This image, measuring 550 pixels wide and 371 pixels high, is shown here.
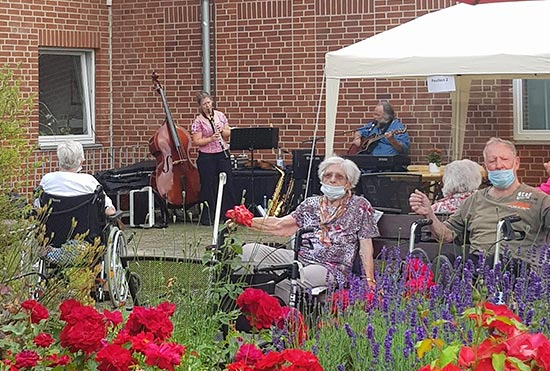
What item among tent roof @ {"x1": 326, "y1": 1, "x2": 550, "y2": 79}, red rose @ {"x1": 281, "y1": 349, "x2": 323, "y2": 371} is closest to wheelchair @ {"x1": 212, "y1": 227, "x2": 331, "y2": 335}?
red rose @ {"x1": 281, "y1": 349, "x2": 323, "y2": 371}

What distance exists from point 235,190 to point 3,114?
9802 mm

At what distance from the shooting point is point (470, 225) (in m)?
7.41

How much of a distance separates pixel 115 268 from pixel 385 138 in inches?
205

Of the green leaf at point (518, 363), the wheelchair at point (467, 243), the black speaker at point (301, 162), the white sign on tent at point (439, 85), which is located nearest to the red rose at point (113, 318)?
the green leaf at point (518, 363)

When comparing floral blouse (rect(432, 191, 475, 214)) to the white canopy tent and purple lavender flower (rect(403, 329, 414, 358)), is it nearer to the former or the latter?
the white canopy tent

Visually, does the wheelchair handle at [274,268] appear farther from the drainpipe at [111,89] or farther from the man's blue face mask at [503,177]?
the drainpipe at [111,89]

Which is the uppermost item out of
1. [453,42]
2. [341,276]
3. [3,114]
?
[453,42]

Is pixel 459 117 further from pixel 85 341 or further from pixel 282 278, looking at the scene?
pixel 85 341

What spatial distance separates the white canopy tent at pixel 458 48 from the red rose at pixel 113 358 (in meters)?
5.30

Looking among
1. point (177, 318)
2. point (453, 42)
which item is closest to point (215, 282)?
point (177, 318)

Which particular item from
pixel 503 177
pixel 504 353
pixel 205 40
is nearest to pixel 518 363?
pixel 504 353

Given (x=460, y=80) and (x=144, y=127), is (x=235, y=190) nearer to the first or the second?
(x=144, y=127)

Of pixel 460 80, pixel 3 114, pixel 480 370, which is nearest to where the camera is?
pixel 480 370

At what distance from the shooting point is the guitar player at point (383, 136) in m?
12.9
